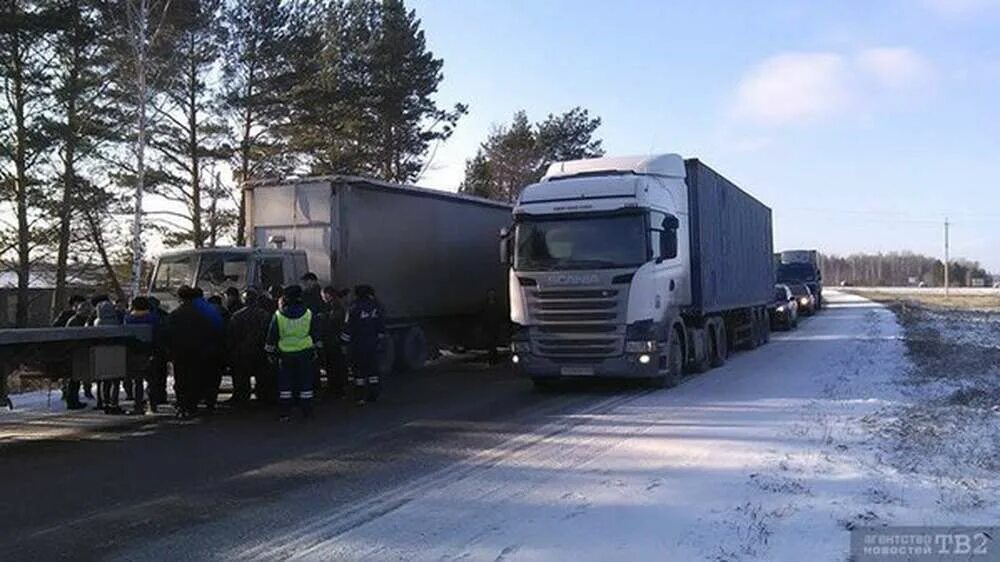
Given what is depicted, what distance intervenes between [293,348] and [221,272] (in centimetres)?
356

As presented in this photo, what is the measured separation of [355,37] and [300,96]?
232 inches

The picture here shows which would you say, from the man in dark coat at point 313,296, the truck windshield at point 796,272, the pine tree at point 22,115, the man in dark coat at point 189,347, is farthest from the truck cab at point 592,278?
the truck windshield at point 796,272

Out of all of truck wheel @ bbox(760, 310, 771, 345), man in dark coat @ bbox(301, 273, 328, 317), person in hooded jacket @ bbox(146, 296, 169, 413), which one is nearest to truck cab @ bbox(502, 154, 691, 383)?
man in dark coat @ bbox(301, 273, 328, 317)

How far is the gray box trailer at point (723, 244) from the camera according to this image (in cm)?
1680

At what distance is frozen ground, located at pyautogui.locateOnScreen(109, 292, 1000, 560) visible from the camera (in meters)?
6.24

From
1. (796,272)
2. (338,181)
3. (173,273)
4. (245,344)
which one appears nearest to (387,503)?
(245,344)

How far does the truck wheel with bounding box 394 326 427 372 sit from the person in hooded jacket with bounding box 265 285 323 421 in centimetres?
590

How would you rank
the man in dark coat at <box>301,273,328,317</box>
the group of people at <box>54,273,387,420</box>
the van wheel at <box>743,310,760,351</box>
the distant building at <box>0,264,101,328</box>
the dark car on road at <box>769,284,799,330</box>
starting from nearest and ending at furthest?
the group of people at <box>54,273,387,420</box> → the man in dark coat at <box>301,273,328,317</box> → the van wheel at <box>743,310,760,351</box> → the distant building at <box>0,264,101,328</box> → the dark car on road at <box>769,284,799,330</box>

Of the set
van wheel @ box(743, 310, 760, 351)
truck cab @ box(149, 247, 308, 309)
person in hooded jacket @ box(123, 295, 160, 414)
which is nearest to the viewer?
person in hooded jacket @ box(123, 295, 160, 414)

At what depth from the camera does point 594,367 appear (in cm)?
1397

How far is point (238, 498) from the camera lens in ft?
25.8

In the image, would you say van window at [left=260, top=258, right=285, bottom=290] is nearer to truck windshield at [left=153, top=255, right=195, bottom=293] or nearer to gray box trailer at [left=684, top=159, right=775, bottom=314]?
truck windshield at [left=153, top=255, right=195, bottom=293]

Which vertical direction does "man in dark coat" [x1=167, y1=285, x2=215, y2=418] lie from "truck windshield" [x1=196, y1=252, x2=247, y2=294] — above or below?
below

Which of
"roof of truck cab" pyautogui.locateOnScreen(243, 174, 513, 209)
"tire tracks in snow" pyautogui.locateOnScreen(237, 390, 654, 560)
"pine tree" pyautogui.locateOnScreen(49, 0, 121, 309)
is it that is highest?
"pine tree" pyautogui.locateOnScreen(49, 0, 121, 309)
